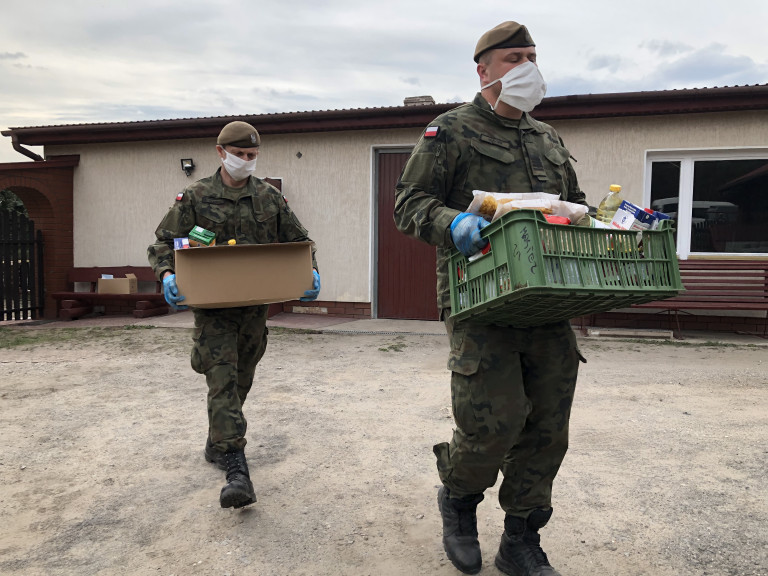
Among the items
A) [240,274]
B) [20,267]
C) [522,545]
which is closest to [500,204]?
[522,545]

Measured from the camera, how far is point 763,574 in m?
2.36

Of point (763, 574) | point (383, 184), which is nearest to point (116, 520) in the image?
point (763, 574)

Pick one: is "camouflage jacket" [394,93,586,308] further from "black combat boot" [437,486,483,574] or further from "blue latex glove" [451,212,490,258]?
"black combat boot" [437,486,483,574]

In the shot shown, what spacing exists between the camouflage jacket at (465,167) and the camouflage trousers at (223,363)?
1.37 m

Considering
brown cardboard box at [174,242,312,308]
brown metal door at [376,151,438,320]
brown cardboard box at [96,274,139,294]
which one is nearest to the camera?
brown cardboard box at [174,242,312,308]

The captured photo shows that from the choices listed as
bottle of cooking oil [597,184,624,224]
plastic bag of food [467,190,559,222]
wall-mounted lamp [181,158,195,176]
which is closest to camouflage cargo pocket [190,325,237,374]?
plastic bag of food [467,190,559,222]

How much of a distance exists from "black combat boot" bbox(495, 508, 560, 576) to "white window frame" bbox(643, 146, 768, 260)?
22.4ft

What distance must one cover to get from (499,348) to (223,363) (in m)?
1.64

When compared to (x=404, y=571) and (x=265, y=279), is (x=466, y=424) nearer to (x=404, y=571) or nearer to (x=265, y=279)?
(x=404, y=571)

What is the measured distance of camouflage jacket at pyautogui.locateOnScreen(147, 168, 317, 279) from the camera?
342 cm

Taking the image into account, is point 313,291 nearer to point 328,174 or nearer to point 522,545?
point 522,545

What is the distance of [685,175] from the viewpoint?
8.26m

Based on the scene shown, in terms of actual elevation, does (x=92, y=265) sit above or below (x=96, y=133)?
below

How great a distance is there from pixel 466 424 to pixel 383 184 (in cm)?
748
